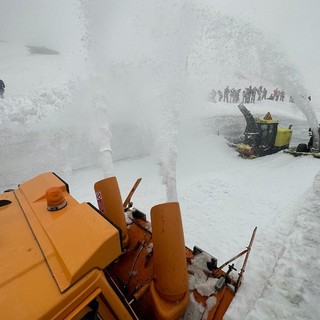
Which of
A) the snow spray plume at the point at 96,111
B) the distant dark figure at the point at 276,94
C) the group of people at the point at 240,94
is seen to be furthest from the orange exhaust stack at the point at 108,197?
the distant dark figure at the point at 276,94

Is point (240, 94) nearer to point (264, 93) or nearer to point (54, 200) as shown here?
point (264, 93)

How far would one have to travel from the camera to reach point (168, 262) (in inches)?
71.4

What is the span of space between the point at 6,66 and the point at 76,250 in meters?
32.3

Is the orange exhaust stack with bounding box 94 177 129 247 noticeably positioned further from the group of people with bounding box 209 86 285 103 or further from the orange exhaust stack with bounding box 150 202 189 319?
the group of people with bounding box 209 86 285 103

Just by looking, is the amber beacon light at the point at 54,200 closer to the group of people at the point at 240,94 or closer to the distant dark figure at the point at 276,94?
the group of people at the point at 240,94

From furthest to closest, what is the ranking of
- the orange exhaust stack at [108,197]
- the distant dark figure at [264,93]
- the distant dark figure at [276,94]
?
1. the distant dark figure at [276,94]
2. the distant dark figure at [264,93]
3. the orange exhaust stack at [108,197]

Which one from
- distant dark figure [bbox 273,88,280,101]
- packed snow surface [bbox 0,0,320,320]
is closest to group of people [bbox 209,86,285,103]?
distant dark figure [bbox 273,88,280,101]

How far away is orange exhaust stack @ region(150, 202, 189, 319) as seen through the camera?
1767mm

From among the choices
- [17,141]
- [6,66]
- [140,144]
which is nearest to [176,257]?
[17,141]

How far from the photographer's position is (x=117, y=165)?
10.8m

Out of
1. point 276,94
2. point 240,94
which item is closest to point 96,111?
point 240,94

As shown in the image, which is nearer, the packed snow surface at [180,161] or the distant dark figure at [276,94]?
the packed snow surface at [180,161]

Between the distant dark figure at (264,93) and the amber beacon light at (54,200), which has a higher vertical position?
the distant dark figure at (264,93)

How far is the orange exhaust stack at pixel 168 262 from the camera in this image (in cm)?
177
